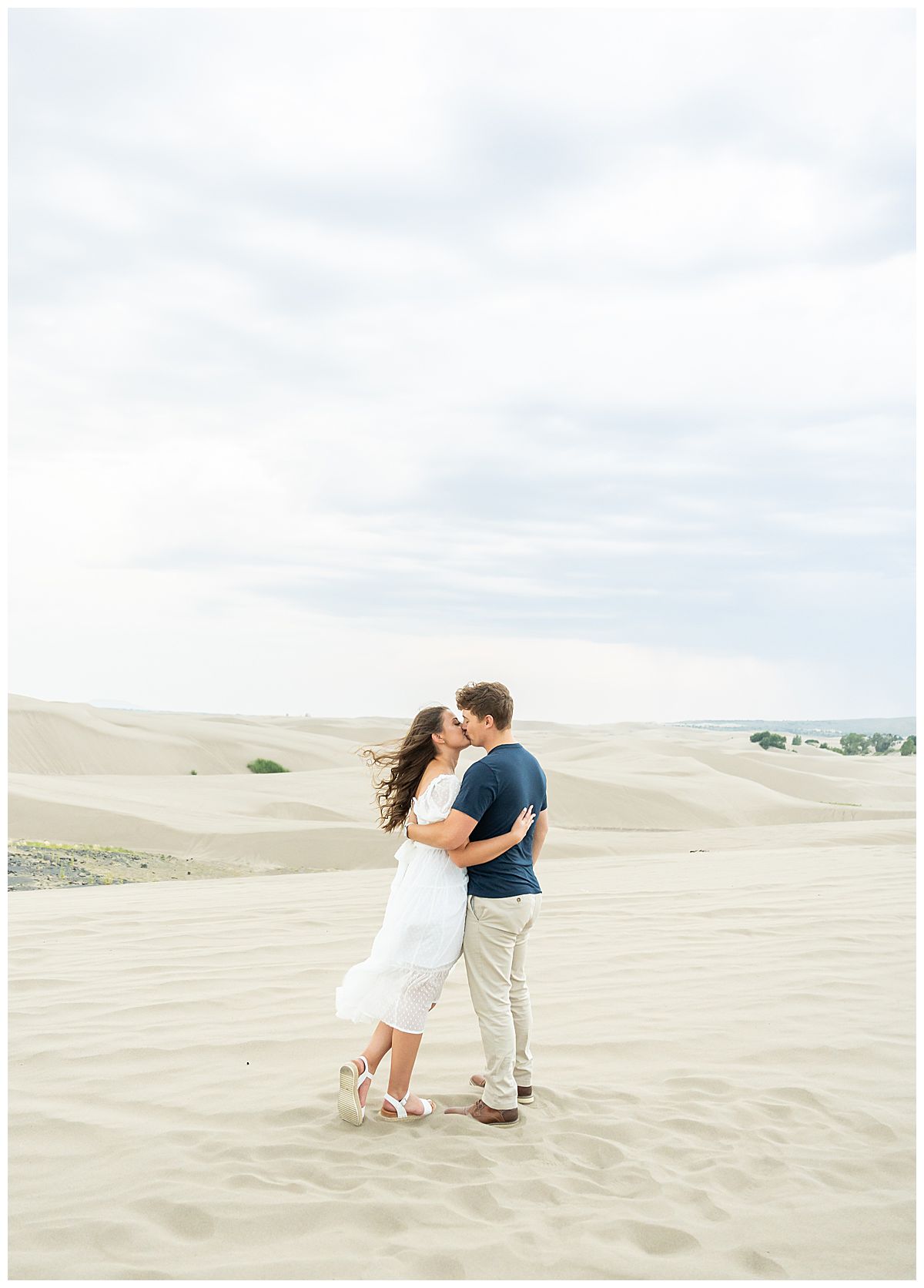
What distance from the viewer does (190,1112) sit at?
4.71 metres

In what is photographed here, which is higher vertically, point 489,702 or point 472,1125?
point 489,702

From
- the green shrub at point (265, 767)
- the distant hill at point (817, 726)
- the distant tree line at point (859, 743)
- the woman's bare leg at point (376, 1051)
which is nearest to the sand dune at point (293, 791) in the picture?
the green shrub at point (265, 767)

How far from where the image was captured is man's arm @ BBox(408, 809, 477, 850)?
14.6ft

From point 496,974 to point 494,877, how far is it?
404 mm

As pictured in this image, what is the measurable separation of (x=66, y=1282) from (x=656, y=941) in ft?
18.4

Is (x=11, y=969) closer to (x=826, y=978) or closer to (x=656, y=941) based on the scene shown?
(x=656, y=941)

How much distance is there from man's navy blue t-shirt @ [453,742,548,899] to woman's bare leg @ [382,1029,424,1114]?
68 centimetres

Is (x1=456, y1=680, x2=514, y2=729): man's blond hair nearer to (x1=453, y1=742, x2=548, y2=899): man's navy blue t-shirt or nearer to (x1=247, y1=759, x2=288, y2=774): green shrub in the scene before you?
(x1=453, y1=742, x2=548, y2=899): man's navy blue t-shirt

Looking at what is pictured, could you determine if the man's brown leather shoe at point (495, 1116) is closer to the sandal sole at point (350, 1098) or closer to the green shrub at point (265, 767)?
the sandal sole at point (350, 1098)

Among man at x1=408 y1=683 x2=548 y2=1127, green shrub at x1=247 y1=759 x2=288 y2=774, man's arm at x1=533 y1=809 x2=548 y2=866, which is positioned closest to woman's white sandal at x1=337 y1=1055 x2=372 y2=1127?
man at x1=408 y1=683 x2=548 y2=1127

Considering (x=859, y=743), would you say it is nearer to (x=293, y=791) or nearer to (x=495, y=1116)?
(x=293, y=791)

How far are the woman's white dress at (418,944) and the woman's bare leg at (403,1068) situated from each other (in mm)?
70

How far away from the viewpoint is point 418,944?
4555 millimetres

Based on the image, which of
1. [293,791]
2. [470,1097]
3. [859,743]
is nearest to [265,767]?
[293,791]
